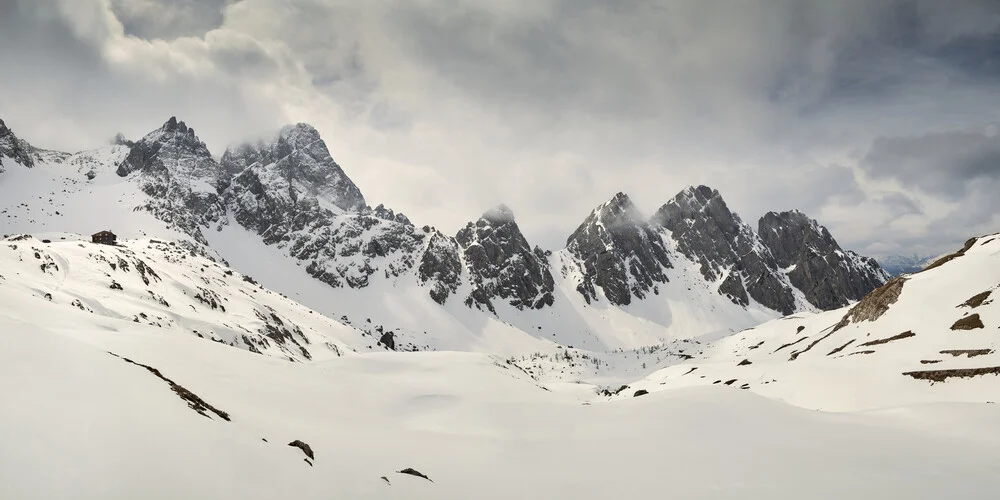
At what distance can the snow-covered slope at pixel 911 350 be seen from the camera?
30703 millimetres

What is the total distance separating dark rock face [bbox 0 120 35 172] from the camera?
7077 inches

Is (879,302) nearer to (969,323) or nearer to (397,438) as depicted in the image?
(969,323)

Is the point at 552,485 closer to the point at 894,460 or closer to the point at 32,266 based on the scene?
the point at 894,460

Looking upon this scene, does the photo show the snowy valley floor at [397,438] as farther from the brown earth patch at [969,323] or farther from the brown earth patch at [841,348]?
the brown earth patch at [841,348]

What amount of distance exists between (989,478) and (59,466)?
1953cm

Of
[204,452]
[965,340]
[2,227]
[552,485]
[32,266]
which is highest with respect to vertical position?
[2,227]

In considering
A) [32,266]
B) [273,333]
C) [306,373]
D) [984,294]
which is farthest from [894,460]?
[273,333]

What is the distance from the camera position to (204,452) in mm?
6973

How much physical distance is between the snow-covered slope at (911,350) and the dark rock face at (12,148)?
268540 millimetres

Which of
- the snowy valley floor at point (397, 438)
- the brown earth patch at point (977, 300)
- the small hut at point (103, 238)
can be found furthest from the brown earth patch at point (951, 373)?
the small hut at point (103, 238)

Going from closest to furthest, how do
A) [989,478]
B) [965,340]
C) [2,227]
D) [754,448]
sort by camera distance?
[989,478] < [754,448] < [965,340] < [2,227]

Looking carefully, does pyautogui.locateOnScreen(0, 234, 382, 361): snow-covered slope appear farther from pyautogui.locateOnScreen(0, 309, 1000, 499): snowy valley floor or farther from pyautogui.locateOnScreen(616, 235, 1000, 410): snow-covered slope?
pyautogui.locateOnScreen(616, 235, 1000, 410): snow-covered slope

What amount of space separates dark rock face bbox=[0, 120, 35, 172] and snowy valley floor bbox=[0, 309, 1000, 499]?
245 meters

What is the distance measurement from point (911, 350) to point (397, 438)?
1829 inches
